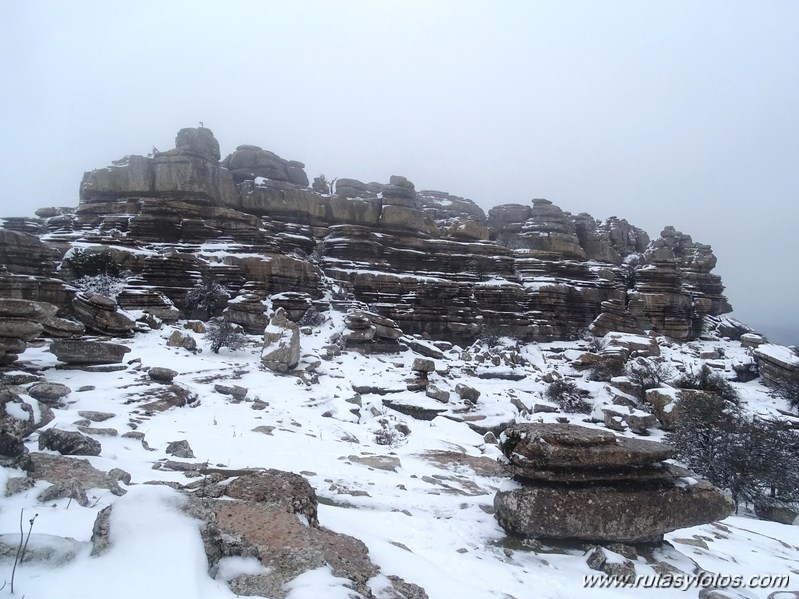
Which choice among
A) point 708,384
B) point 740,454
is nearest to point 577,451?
point 740,454

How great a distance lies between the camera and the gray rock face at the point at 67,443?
4875 mm

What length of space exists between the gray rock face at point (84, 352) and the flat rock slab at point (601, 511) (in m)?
10.7

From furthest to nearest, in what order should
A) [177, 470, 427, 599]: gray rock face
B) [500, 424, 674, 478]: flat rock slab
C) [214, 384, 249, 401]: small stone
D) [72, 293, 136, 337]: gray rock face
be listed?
[72, 293, 136, 337]: gray rock face, [214, 384, 249, 401]: small stone, [500, 424, 674, 478]: flat rock slab, [177, 470, 427, 599]: gray rock face

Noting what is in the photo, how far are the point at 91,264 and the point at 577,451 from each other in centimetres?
2541

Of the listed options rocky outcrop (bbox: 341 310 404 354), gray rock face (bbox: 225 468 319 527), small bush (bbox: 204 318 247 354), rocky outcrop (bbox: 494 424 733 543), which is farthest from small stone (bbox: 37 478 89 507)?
rocky outcrop (bbox: 341 310 404 354)

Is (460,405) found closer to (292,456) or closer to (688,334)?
(292,456)

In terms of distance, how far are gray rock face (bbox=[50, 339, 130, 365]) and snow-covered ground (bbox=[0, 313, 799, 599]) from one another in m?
0.41

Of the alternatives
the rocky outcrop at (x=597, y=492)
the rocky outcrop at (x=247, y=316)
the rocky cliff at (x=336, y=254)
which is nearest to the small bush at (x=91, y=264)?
the rocky cliff at (x=336, y=254)

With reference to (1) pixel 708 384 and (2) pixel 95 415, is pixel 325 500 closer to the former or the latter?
(2) pixel 95 415

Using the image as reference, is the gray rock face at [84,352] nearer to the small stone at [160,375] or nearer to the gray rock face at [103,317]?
the small stone at [160,375]

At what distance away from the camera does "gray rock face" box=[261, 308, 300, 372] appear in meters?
14.6

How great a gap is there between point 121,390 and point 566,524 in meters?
9.29

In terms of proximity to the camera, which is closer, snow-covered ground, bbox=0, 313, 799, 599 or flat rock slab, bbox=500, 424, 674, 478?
snow-covered ground, bbox=0, 313, 799, 599

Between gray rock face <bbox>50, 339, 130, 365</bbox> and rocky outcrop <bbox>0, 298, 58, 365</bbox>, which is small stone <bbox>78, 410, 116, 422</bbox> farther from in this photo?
gray rock face <bbox>50, 339, 130, 365</bbox>
